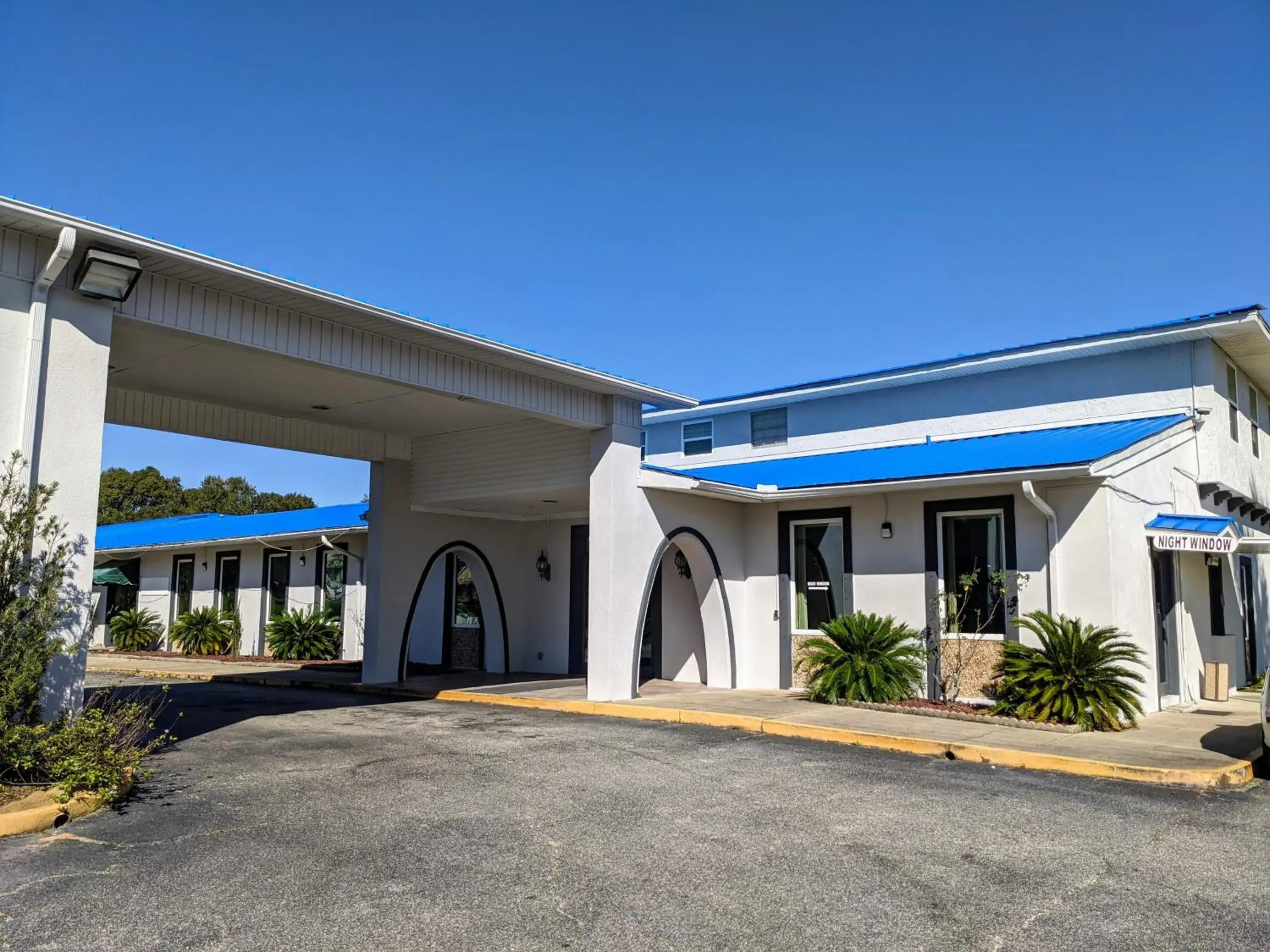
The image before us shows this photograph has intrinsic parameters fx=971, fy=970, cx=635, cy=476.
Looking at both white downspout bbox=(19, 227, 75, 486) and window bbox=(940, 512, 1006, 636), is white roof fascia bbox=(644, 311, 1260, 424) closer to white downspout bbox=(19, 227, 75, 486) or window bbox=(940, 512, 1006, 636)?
window bbox=(940, 512, 1006, 636)

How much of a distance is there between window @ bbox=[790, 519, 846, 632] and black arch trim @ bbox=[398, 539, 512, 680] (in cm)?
625

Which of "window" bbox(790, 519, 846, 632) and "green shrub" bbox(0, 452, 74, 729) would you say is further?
"window" bbox(790, 519, 846, 632)

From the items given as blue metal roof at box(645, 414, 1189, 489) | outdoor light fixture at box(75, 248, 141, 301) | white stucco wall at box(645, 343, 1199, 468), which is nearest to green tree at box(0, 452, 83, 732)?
outdoor light fixture at box(75, 248, 141, 301)

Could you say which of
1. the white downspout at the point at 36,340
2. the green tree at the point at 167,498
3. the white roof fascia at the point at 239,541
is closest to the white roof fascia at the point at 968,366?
the white roof fascia at the point at 239,541

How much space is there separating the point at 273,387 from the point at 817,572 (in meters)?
8.79

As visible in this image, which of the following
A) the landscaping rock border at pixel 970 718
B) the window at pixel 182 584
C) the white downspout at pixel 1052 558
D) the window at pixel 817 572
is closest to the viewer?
the landscaping rock border at pixel 970 718

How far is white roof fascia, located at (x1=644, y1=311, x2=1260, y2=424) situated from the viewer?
16062mm

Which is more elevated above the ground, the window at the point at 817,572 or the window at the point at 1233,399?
the window at the point at 1233,399

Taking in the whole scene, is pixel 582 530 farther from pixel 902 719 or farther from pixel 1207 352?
pixel 1207 352

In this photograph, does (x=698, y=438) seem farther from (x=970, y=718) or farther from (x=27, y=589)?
(x=27, y=589)

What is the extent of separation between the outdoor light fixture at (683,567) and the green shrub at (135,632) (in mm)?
18912

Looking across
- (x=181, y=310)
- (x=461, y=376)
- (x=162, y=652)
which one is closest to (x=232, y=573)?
(x=162, y=652)

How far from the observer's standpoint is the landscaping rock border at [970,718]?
11.3 m

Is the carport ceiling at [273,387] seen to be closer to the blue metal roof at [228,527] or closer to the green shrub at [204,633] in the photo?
the blue metal roof at [228,527]
